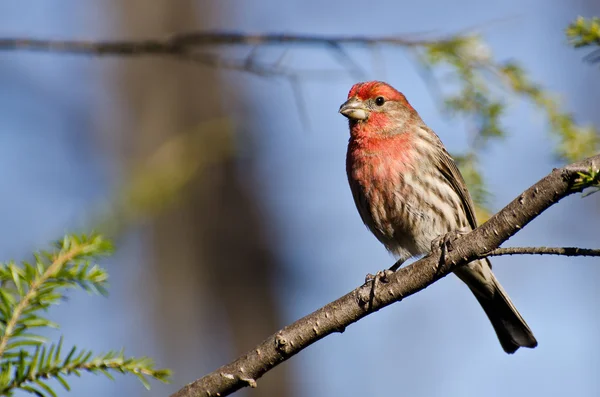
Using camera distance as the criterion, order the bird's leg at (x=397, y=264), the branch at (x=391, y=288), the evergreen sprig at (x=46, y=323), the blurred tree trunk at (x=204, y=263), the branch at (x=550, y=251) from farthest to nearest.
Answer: the blurred tree trunk at (x=204, y=263) < the bird's leg at (x=397, y=264) < the branch at (x=391, y=288) < the branch at (x=550, y=251) < the evergreen sprig at (x=46, y=323)

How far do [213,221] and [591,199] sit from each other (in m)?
5.69

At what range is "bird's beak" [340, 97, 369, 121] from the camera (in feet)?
20.3

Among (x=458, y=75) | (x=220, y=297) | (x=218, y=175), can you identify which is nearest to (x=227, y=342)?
(x=220, y=297)

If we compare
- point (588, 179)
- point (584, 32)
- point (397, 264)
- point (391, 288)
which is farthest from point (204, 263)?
point (588, 179)

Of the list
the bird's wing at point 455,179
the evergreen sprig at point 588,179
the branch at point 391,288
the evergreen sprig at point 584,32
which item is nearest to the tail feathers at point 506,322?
the bird's wing at point 455,179

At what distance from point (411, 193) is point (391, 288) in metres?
2.12

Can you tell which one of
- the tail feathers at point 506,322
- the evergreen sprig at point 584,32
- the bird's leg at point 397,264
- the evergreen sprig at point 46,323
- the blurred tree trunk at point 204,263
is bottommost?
the evergreen sprig at point 46,323

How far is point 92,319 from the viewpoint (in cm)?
1161

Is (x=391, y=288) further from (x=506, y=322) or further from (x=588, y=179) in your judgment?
(x=506, y=322)

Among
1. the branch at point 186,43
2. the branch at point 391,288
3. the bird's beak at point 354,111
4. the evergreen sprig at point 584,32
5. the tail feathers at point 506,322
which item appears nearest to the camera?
the branch at point 391,288

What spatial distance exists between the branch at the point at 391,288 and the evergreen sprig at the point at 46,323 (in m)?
0.41

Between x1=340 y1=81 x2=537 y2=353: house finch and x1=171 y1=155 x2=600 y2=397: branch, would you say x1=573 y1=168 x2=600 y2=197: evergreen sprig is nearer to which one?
x1=171 y1=155 x2=600 y2=397: branch

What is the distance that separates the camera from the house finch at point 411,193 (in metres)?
5.65

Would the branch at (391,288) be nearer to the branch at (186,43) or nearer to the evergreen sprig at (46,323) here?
Answer: the evergreen sprig at (46,323)
